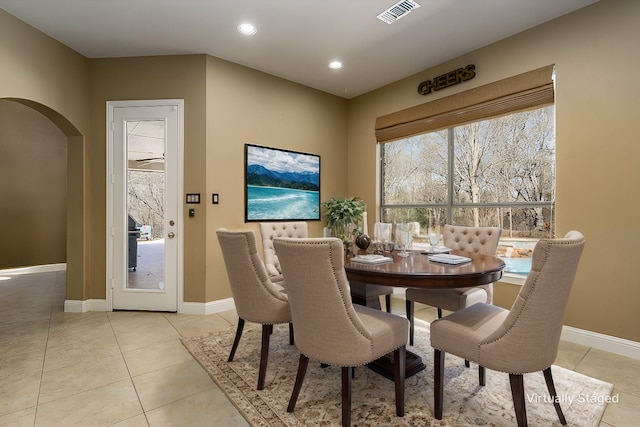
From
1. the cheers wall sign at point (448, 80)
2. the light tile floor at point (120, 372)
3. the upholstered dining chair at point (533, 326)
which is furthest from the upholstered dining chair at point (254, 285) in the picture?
the cheers wall sign at point (448, 80)

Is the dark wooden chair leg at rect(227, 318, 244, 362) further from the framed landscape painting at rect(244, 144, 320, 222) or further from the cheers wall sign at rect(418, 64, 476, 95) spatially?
the cheers wall sign at rect(418, 64, 476, 95)

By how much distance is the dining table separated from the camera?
1673mm

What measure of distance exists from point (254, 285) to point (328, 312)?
2.36 feet

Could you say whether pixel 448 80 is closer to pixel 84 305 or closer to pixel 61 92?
pixel 61 92

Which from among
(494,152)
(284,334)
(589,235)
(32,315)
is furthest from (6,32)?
(589,235)

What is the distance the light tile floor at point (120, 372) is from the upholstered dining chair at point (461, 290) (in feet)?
2.50

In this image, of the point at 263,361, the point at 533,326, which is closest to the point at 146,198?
the point at 263,361

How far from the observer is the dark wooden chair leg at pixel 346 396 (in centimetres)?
155

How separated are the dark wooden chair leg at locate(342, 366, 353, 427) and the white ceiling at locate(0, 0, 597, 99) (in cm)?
285

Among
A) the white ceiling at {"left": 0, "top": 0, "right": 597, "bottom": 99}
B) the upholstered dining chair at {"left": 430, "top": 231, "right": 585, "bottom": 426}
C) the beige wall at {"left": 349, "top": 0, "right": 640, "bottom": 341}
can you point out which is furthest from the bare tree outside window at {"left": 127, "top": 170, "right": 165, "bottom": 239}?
the beige wall at {"left": 349, "top": 0, "right": 640, "bottom": 341}

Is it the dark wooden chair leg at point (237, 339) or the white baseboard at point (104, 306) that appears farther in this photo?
the white baseboard at point (104, 306)

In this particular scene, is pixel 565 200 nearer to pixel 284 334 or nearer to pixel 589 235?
pixel 589 235

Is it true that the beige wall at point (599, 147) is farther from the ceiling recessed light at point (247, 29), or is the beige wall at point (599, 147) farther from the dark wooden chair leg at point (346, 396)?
the ceiling recessed light at point (247, 29)

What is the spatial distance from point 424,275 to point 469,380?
104 centimetres
